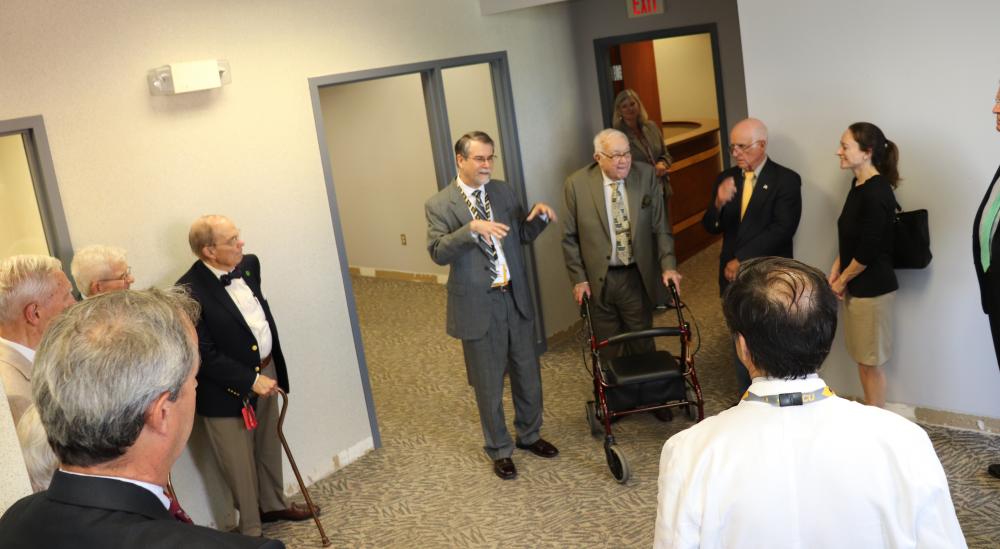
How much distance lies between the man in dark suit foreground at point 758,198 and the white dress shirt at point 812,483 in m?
3.07

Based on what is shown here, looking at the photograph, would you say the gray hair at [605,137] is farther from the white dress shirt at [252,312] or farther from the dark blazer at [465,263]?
the white dress shirt at [252,312]

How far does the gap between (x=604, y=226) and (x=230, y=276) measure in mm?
2113

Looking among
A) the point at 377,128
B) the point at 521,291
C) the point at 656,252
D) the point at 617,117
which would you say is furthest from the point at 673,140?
the point at 521,291

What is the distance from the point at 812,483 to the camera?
6.15 ft

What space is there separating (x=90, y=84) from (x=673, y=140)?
5878mm


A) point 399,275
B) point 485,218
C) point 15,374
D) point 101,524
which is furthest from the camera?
point 399,275

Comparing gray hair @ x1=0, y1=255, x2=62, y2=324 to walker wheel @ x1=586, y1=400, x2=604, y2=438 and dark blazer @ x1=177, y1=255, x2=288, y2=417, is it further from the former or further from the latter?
walker wheel @ x1=586, y1=400, x2=604, y2=438

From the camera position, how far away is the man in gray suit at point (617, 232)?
5277mm

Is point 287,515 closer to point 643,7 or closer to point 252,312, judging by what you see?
point 252,312

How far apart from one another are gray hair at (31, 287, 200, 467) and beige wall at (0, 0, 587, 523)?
2.81 metres

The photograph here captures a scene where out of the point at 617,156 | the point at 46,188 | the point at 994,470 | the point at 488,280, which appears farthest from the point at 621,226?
the point at 46,188

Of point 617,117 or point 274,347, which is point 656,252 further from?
point 274,347

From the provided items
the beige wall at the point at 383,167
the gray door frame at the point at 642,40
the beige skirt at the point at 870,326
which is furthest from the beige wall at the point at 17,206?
the beige wall at the point at 383,167

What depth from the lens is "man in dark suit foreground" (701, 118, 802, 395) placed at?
4.91 metres
